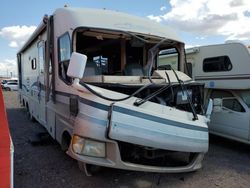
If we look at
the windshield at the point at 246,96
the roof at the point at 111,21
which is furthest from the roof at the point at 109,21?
the windshield at the point at 246,96

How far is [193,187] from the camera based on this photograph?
13.4ft

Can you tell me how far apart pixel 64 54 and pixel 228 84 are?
406cm

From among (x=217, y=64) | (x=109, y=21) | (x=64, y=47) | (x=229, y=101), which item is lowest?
(x=229, y=101)

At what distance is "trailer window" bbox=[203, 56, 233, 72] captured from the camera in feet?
21.2

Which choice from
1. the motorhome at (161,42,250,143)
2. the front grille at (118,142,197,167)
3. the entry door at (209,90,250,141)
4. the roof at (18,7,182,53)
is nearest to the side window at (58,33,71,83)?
the roof at (18,7,182,53)

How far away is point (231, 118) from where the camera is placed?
20.5 feet

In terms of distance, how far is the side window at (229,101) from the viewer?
243 inches

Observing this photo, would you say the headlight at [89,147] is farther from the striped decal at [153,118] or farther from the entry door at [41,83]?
the entry door at [41,83]

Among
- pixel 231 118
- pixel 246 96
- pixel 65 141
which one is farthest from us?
pixel 231 118

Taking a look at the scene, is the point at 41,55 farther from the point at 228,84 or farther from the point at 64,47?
the point at 228,84

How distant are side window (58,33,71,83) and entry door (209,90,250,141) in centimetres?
405

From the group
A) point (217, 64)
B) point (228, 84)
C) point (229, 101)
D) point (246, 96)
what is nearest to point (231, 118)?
point (229, 101)

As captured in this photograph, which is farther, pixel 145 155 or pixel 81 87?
pixel 145 155

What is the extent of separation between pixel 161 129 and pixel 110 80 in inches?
43.2
